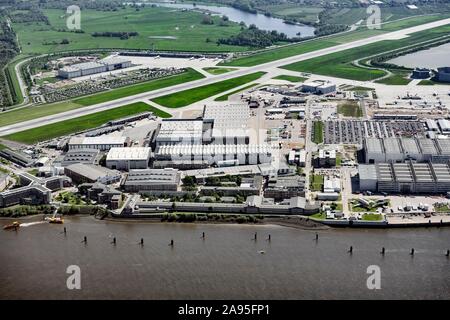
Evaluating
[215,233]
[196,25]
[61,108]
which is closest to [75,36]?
[196,25]

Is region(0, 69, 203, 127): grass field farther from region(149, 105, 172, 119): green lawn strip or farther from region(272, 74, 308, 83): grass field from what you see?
region(272, 74, 308, 83): grass field

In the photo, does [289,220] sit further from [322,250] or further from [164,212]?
[164,212]

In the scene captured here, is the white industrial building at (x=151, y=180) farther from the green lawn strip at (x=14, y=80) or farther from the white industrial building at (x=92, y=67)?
the white industrial building at (x=92, y=67)

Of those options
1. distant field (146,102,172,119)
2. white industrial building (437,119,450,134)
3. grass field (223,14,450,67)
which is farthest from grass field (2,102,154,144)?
white industrial building (437,119,450,134)

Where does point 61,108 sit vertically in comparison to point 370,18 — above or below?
below

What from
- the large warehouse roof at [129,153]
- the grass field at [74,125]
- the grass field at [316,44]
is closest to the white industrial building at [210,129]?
the large warehouse roof at [129,153]

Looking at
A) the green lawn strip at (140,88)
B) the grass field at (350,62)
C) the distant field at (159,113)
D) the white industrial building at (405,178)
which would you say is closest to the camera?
the white industrial building at (405,178)

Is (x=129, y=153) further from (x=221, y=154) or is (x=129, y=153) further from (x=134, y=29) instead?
(x=134, y=29)
